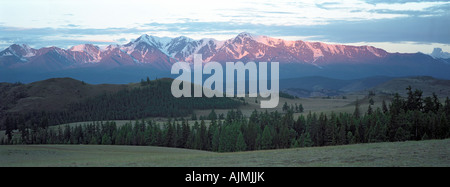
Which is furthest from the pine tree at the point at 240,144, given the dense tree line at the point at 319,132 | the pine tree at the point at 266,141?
the pine tree at the point at 266,141

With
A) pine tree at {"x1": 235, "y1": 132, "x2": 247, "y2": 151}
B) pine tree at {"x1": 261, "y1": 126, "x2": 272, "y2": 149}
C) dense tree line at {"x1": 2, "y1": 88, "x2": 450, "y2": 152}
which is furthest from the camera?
pine tree at {"x1": 261, "y1": 126, "x2": 272, "y2": 149}

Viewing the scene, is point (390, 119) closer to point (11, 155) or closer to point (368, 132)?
point (368, 132)

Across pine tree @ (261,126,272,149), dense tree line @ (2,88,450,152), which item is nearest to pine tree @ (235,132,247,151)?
dense tree line @ (2,88,450,152)

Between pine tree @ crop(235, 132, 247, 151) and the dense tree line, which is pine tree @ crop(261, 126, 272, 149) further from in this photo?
pine tree @ crop(235, 132, 247, 151)

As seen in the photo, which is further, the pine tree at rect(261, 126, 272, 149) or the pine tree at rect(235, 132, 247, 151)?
the pine tree at rect(261, 126, 272, 149)

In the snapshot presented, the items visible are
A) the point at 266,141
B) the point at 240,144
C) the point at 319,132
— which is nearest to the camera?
the point at 240,144

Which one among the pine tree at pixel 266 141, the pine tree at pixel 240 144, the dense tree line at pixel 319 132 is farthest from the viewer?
the pine tree at pixel 266 141

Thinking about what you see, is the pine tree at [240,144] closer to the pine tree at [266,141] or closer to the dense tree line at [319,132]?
the dense tree line at [319,132]

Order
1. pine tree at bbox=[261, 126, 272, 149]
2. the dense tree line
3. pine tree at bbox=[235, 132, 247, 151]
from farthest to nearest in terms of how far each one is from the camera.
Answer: pine tree at bbox=[261, 126, 272, 149]
pine tree at bbox=[235, 132, 247, 151]
the dense tree line

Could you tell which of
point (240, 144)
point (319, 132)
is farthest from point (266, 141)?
point (319, 132)

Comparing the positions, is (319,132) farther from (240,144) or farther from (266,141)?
(240,144)
